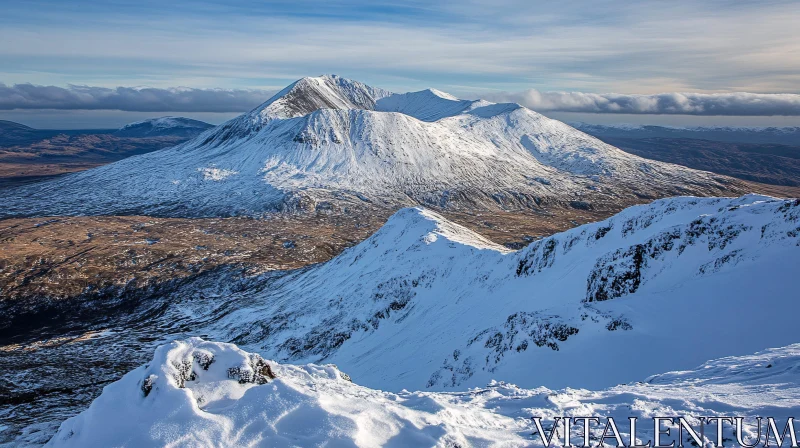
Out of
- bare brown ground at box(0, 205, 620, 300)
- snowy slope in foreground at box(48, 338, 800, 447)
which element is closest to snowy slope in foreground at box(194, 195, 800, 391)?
snowy slope in foreground at box(48, 338, 800, 447)

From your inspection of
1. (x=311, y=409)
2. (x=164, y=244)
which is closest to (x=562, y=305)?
(x=311, y=409)

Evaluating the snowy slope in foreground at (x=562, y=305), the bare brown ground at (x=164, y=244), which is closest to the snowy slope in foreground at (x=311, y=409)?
the snowy slope in foreground at (x=562, y=305)

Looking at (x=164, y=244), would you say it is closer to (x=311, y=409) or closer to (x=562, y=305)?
(x=562, y=305)

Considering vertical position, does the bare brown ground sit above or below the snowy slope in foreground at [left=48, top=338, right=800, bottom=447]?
below

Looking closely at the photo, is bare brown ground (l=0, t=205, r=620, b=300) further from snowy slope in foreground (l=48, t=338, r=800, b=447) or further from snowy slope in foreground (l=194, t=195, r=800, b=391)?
snowy slope in foreground (l=48, t=338, r=800, b=447)

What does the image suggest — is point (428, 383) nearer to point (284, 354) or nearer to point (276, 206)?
point (284, 354)

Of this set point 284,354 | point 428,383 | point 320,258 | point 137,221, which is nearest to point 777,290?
point 428,383
